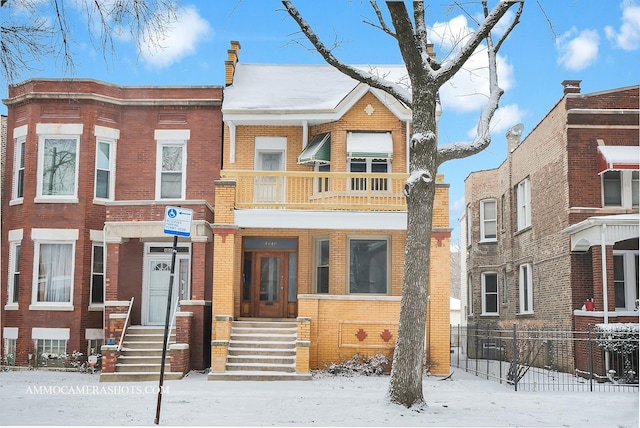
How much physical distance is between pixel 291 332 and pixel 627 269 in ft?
30.8

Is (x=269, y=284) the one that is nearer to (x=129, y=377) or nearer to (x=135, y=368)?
(x=135, y=368)

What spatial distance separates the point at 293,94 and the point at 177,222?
12055 millimetres

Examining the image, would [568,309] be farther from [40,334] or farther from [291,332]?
[40,334]

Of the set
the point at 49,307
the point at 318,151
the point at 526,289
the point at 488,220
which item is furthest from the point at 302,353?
the point at 488,220

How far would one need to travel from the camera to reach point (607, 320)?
18406 mm

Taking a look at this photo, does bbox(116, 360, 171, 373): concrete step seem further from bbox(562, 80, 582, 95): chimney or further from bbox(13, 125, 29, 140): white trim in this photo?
bbox(562, 80, 582, 95): chimney

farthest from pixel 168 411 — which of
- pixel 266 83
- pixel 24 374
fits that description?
pixel 266 83

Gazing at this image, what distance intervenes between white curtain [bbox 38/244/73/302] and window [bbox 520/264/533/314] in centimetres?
1426

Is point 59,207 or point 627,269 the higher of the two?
point 59,207

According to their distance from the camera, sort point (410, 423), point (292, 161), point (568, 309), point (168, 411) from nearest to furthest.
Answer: point (410, 423), point (168, 411), point (568, 309), point (292, 161)

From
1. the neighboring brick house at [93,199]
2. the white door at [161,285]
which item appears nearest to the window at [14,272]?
the neighboring brick house at [93,199]

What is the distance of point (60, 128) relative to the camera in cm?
2098

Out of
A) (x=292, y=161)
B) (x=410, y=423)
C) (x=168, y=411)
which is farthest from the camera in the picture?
(x=292, y=161)

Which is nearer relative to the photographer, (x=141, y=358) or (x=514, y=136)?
(x=141, y=358)
